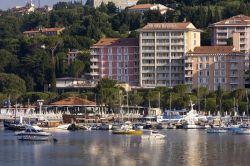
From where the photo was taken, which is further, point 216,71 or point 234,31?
point 234,31

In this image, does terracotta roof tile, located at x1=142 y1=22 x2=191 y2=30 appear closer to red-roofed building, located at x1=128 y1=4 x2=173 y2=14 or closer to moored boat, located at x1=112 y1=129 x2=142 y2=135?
red-roofed building, located at x1=128 y1=4 x2=173 y2=14

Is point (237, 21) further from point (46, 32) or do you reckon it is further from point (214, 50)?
point (46, 32)

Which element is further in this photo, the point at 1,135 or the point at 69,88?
the point at 69,88

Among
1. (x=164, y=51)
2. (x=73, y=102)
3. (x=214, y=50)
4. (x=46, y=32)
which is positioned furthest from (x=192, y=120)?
(x=46, y=32)

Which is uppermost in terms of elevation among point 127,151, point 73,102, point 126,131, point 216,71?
point 216,71

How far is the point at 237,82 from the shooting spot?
10462 centimetres

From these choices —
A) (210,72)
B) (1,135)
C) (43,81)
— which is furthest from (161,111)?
(1,135)

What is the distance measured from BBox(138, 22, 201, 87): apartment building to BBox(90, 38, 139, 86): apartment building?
172cm

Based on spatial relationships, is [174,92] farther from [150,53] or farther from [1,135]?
[1,135]

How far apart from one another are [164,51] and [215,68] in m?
5.31

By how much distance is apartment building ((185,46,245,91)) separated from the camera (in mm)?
104750

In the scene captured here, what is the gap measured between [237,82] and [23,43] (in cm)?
2639

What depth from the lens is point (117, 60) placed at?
111 meters

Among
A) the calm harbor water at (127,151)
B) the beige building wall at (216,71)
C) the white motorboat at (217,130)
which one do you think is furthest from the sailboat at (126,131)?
the beige building wall at (216,71)
